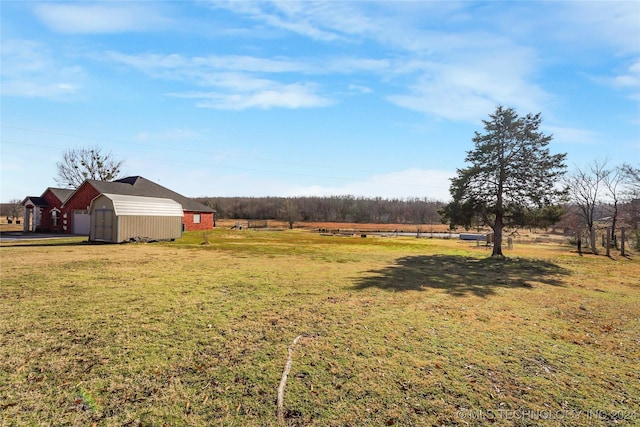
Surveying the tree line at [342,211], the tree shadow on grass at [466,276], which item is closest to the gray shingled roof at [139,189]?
the tree shadow on grass at [466,276]

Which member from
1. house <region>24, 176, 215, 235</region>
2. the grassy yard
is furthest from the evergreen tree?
house <region>24, 176, 215, 235</region>

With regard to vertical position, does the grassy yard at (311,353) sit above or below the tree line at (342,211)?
below

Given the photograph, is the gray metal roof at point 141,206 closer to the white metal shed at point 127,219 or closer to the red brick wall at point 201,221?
the white metal shed at point 127,219

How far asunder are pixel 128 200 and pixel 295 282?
68.0 ft

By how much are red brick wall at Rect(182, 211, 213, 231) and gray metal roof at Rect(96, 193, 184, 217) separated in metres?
9.20

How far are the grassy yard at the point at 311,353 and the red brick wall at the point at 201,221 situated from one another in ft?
Result: 92.2

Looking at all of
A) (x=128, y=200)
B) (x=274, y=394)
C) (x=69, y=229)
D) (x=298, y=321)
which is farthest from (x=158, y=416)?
(x=69, y=229)

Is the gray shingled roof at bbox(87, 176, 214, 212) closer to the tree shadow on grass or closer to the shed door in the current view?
the shed door

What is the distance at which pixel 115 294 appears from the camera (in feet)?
30.3

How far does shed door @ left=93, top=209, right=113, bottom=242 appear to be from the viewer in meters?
24.6

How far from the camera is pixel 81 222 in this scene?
108 ft

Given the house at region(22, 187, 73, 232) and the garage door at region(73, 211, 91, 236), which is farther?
the house at region(22, 187, 73, 232)

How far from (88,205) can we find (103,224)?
9.30m

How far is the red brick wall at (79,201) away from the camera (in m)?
31.7
